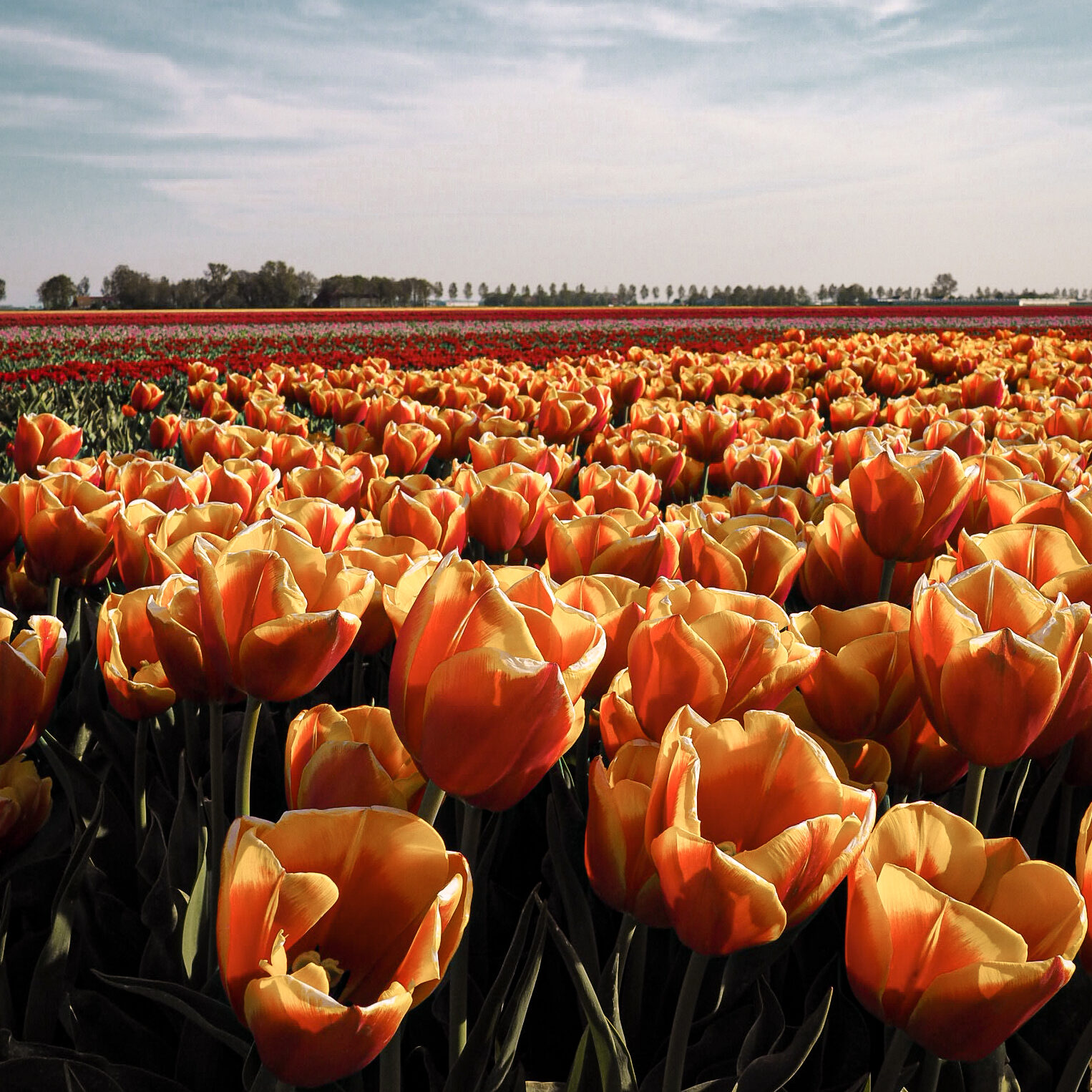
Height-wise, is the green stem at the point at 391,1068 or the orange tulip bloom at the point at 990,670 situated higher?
the orange tulip bloom at the point at 990,670

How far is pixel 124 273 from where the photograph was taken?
106125 millimetres

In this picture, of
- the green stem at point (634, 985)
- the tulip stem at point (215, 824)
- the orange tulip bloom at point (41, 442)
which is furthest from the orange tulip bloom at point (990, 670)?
the orange tulip bloom at point (41, 442)

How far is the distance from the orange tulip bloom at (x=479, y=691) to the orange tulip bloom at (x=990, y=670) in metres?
0.34

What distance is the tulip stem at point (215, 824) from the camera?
1.06 m

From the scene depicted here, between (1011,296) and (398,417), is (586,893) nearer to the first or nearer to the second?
(398,417)

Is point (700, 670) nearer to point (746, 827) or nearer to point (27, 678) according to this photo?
point (746, 827)

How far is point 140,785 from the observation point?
1373 mm

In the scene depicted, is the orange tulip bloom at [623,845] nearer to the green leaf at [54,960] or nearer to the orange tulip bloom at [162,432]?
the green leaf at [54,960]

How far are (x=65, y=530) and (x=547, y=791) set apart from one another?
940 millimetres

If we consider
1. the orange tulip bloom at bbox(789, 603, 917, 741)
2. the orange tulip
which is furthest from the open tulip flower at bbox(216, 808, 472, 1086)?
the orange tulip

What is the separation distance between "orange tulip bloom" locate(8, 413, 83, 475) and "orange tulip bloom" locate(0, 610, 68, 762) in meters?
1.63

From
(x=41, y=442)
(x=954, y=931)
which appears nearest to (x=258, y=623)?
(x=954, y=931)

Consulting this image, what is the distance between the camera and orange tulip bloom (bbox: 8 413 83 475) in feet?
8.39

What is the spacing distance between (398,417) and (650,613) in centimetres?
248
